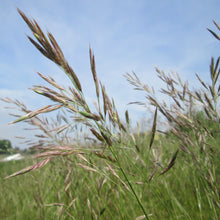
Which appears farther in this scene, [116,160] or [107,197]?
[107,197]

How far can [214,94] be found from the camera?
1417mm

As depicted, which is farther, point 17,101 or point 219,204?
point 17,101

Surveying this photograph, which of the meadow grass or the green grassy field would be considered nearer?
the meadow grass

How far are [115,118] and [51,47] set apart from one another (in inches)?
16.2

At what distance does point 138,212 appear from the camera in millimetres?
1591

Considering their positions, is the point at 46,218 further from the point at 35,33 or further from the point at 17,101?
the point at 35,33

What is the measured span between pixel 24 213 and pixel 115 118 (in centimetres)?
159

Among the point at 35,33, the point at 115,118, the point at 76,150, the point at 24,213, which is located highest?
the point at 35,33

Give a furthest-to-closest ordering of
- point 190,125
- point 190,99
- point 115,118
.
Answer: point 190,99
point 190,125
point 115,118

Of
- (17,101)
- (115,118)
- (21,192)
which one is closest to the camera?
(115,118)

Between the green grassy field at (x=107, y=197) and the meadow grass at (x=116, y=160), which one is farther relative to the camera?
the green grassy field at (x=107, y=197)

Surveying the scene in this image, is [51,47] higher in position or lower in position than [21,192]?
higher

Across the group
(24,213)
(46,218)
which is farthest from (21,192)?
(46,218)

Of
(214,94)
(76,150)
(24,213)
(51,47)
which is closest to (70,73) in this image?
(51,47)
